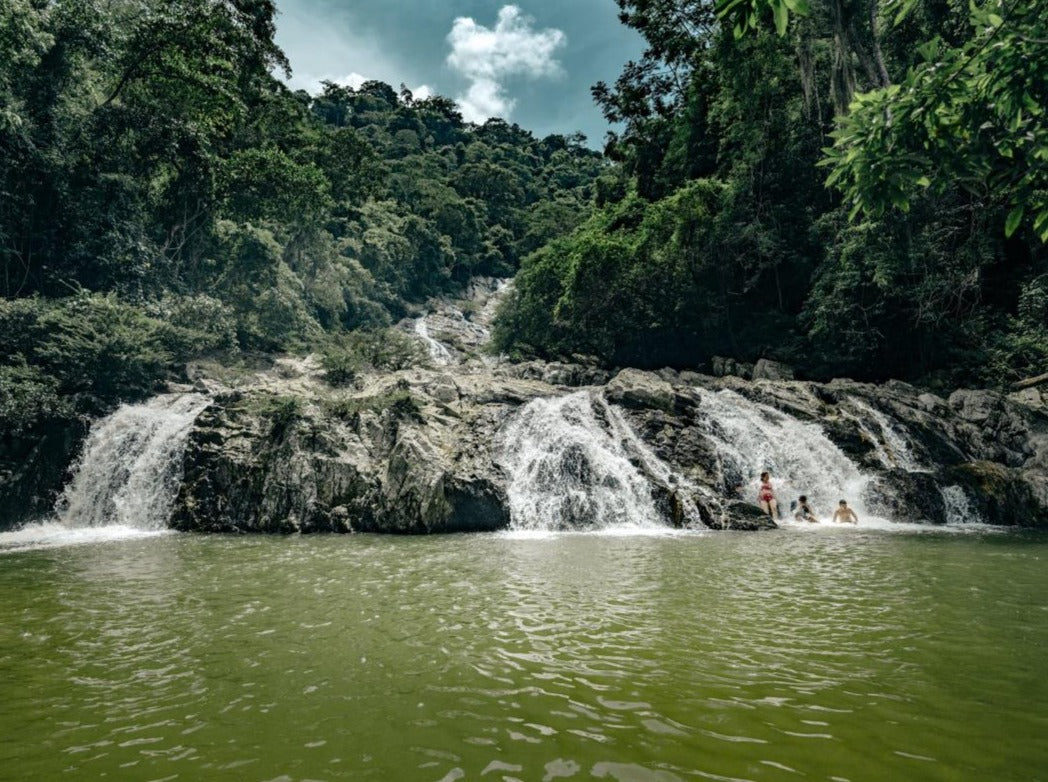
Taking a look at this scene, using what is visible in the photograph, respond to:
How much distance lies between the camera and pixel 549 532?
12883 millimetres

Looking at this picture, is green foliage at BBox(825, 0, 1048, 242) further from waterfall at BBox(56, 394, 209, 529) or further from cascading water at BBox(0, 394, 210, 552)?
waterfall at BBox(56, 394, 209, 529)

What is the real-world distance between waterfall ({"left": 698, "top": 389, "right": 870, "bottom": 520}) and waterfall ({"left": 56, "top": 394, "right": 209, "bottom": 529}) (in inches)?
610

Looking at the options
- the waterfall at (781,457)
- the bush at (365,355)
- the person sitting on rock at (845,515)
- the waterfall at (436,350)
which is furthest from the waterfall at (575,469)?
the waterfall at (436,350)

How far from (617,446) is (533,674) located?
12204 millimetres

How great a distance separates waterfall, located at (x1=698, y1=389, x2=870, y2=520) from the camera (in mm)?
15195

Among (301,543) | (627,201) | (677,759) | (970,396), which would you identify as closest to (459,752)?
(677,759)

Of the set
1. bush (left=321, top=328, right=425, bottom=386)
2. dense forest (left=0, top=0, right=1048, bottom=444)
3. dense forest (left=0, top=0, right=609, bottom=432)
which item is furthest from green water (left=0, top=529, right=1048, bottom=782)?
bush (left=321, top=328, right=425, bottom=386)

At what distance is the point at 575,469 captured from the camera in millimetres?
14969

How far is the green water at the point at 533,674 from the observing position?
283 cm

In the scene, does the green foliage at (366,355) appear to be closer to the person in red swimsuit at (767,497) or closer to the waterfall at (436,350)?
the waterfall at (436,350)

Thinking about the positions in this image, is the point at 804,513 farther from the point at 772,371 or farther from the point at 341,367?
the point at 341,367

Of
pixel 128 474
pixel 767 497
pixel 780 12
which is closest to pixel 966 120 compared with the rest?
pixel 780 12

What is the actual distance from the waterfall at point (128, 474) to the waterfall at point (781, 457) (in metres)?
15.5

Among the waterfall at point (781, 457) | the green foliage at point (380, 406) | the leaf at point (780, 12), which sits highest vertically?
the leaf at point (780, 12)
